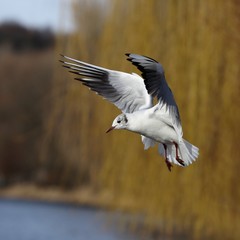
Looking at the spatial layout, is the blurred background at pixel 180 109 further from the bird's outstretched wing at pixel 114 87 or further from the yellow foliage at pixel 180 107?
the bird's outstretched wing at pixel 114 87

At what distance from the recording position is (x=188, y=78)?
6.34 metres

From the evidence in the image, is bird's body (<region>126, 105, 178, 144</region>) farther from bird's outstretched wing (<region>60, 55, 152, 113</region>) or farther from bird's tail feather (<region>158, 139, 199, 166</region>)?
bird's outstretched wing (<region>60, 55, 152, 113</region>)

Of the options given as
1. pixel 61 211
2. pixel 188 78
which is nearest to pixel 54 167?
pixel 61 211

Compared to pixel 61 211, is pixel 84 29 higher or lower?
higher

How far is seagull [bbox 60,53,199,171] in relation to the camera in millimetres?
4004

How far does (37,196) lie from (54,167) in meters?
1.27

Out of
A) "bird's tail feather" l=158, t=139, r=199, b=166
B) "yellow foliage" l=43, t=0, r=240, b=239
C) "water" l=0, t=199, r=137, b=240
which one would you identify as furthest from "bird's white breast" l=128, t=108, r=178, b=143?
"water" l=0, t=199, r=137, b=240

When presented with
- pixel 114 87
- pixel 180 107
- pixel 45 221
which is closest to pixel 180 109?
pixel 180 107

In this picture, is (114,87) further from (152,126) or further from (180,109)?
(180,109)

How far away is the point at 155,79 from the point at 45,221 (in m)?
10.6

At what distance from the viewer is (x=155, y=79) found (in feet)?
13.3

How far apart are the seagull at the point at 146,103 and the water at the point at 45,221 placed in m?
5.57

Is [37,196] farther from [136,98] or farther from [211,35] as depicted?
[136,98]

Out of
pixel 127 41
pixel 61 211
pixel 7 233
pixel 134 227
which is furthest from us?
pixel 61 211
